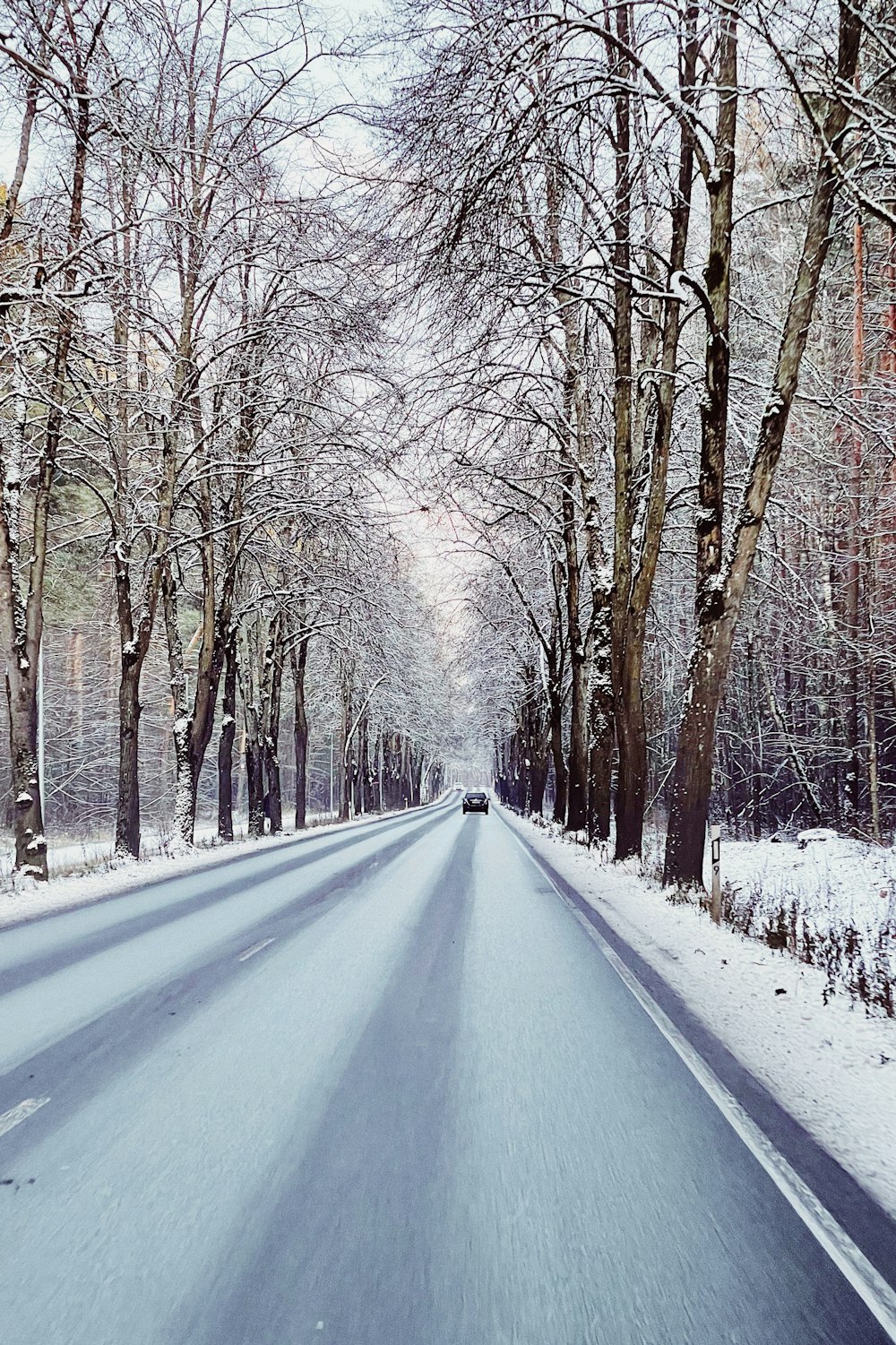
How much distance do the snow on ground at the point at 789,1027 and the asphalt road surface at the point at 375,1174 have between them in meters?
0.47

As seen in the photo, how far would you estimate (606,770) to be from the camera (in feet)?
61.7

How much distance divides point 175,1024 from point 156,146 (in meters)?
9.74

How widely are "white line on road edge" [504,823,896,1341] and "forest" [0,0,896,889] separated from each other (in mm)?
6271

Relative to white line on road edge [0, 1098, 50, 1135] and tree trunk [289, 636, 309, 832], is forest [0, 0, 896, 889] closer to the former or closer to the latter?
tree trunk [289, 636, 309, 832]

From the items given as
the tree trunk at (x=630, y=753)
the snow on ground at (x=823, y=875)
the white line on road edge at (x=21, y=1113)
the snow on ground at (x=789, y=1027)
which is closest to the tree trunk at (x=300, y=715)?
the snow on ground at (x=823, y=875)

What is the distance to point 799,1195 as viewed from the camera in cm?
326

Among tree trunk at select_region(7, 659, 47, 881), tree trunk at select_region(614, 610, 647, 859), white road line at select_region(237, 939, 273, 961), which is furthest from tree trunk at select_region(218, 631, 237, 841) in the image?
white road line at select_region(237, 939, 273, 961)

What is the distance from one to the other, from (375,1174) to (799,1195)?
162 centimetres

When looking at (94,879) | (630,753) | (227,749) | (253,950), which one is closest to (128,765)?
(94,879)

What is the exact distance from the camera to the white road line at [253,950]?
7.34 metres

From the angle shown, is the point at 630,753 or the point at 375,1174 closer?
the point at 375,1174

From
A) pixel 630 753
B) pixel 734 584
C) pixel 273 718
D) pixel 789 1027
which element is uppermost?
pixel 734 584

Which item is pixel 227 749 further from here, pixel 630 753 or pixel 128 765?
pixel 630 753

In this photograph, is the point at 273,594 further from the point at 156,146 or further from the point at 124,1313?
the point at 124,1313
